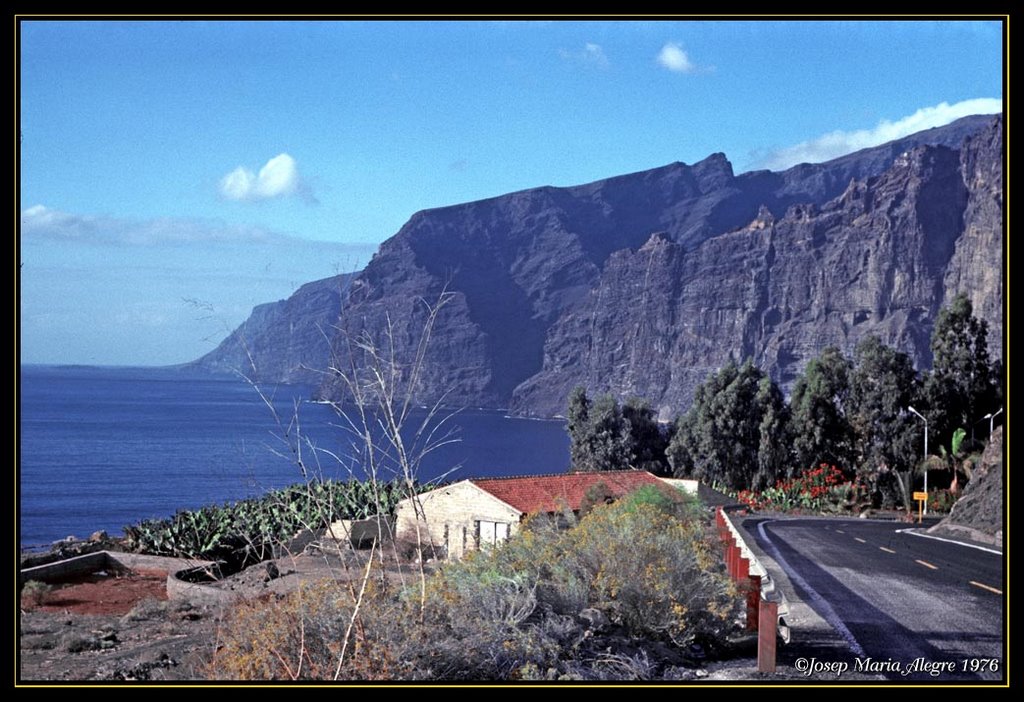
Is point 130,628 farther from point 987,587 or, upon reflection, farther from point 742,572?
point 987,587

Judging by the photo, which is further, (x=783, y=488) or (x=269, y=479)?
(x=269, y=479)

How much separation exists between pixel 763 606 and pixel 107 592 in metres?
27.9

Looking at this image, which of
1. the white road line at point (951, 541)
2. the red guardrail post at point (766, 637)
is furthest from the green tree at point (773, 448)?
the red guardrail post at point (766, 637)

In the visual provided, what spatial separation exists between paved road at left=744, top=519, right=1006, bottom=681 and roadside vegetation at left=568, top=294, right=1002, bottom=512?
86.0ft

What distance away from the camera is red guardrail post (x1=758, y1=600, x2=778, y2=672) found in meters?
8.52

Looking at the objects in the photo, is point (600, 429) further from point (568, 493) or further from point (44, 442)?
point (44, 442)

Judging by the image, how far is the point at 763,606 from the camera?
8453 millimetres

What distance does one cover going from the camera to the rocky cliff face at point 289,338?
1094 cm

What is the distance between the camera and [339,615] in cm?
876

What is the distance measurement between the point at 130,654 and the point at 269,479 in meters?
62.4

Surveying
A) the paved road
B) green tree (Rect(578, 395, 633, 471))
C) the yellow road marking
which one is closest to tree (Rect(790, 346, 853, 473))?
green tree (Rect(578, 395, 633, 471))

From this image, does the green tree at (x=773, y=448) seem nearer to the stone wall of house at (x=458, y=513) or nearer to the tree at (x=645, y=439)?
the tree at (x=645, y=439)

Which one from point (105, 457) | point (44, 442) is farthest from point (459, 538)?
point (44, 442)
